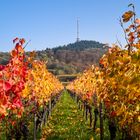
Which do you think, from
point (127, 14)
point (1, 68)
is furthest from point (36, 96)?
point (127, 14)

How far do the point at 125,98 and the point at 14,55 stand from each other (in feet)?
9.51

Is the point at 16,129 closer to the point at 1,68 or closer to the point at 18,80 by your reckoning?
the point at 18,80

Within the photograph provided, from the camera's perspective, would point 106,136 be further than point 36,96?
No

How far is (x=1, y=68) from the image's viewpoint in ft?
20.9

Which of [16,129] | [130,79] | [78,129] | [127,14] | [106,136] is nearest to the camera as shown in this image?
[130,79]

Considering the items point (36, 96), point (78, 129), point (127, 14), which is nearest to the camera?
point (127, 14)

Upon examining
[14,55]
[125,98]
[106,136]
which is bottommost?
[106,136]

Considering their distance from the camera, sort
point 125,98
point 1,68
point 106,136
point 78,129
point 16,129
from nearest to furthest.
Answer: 1. point 1,68
2. point 125,98
3. point 16,129
4. point 106,136
5. point 78,129

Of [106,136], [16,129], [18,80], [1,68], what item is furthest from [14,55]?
[106,136]

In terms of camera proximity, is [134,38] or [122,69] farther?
[134,38]

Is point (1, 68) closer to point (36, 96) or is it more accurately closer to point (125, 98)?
point (125, 98)

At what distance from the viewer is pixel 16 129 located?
42.2 feet

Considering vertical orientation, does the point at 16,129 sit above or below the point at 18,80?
below

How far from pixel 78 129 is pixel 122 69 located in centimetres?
1188
